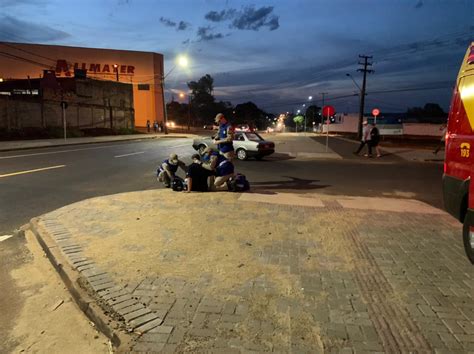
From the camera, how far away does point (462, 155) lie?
448cm

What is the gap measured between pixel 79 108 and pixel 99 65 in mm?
20328

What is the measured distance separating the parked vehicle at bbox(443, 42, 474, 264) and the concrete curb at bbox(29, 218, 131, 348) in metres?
3.72

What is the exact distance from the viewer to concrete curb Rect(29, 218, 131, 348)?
124 inches

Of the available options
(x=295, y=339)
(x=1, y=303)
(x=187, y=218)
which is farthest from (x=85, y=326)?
(x=187, y=218)

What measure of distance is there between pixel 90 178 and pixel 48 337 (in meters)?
8.55

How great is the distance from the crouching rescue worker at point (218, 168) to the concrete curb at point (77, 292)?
3746 millimetres

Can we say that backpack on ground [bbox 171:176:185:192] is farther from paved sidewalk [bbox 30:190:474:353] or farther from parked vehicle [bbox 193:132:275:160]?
parked vehicle [bbox 193:132:275:160]

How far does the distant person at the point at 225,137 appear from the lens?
8.84 metres

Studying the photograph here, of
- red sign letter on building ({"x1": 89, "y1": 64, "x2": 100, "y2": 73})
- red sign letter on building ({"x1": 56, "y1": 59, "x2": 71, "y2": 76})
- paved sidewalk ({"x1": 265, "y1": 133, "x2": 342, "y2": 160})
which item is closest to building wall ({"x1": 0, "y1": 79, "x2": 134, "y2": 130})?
red sign letter on building ({"x1": 89, "y1": 64, "x2": 100, "y2": 73})

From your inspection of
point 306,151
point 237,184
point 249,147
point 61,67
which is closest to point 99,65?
point 61,67

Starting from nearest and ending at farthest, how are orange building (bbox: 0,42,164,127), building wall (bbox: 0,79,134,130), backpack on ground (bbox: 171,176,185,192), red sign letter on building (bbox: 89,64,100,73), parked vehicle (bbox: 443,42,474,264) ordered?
1. parked vehicle (bbox: 443,42,474,264)
2. backpack on ground (bbox: 171,176,185,192)
3. building wall (bbox: 0,79,134,130)
4. orange building (bbox: 0,42,164,127)
5. red sign letter on building (bbox: 89,64,100,73)

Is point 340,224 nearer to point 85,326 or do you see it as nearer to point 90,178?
point 85,326

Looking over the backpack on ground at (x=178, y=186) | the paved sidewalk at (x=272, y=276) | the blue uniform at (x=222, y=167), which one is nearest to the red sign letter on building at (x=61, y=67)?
the backpack on ground at (x=178, y=186)

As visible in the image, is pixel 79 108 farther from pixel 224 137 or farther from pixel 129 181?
pixel 224 137
